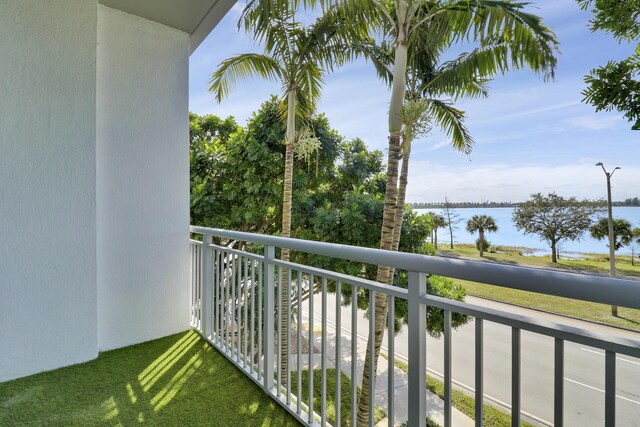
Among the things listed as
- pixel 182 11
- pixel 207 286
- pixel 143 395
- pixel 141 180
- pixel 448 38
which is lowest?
pixel 143 395

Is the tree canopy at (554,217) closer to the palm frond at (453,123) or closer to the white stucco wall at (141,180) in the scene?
the palm frond at (453,123)

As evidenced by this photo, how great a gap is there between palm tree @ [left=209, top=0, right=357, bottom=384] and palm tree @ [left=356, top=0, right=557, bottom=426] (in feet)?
2.21

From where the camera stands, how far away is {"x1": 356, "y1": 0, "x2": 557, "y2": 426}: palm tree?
12.0 feet

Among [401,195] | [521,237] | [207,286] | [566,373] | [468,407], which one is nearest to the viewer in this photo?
[566,373]

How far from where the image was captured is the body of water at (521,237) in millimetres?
5971

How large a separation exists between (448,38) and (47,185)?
178 inches

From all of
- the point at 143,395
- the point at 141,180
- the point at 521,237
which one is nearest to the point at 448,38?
the point at 141,180

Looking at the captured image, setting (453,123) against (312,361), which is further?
(453,123)

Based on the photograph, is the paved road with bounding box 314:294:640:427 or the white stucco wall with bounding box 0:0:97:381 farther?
the white stucco wall with bounding box 0:0:97:381

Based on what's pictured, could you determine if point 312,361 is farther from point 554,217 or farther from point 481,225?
point 481,225

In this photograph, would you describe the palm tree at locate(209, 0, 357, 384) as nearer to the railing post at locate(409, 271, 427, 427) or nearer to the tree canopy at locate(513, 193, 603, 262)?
the railing post at locate(409, 271, 427, 427)

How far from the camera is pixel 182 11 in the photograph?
310 centimetres

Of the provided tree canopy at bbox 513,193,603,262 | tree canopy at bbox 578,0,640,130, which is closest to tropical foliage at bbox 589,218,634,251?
tree canopy at bbox 513,193,603,262

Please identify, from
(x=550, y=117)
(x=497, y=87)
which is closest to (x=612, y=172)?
(x=497, y=87)
